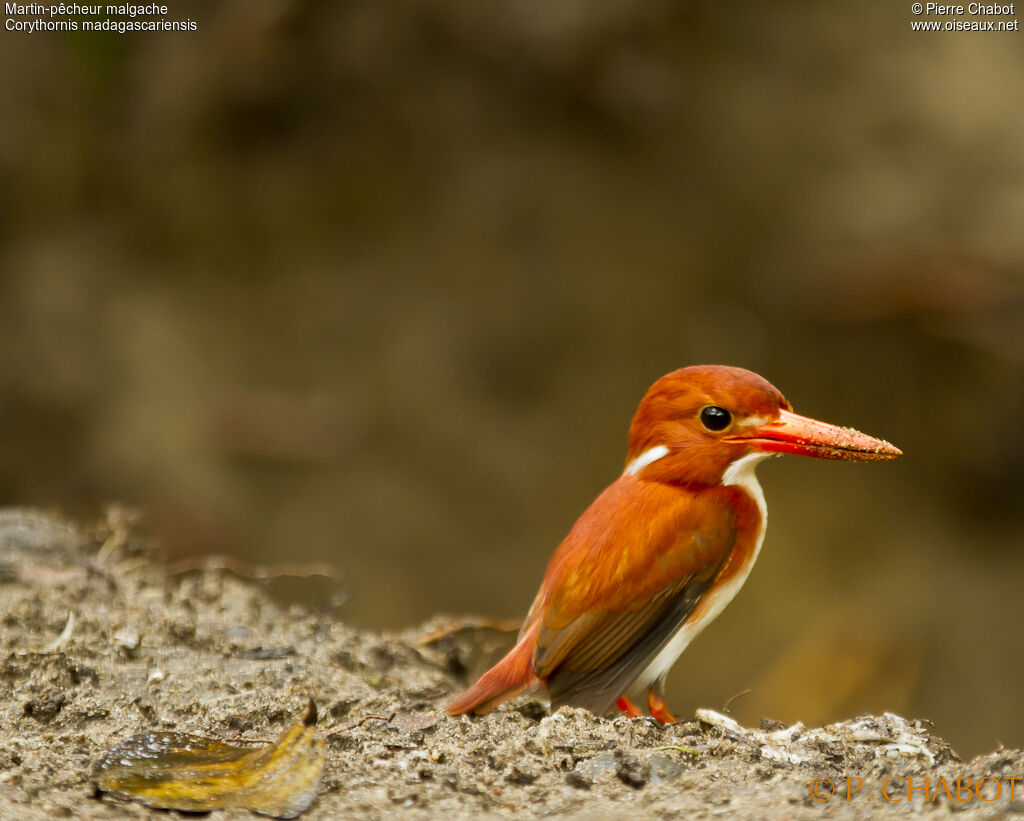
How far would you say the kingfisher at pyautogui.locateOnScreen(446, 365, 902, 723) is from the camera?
11.5 ft

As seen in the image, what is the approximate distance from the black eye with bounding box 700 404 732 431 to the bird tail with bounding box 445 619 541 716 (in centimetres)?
81

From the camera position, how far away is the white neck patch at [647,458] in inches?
145

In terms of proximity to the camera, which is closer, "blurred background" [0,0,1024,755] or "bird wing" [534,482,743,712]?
"bird wing" [534,482,743,712]

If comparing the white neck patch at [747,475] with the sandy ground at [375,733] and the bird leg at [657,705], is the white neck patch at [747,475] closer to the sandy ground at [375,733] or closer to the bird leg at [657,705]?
the bird leg at [657,705]

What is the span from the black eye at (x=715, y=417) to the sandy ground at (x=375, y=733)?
0.85m

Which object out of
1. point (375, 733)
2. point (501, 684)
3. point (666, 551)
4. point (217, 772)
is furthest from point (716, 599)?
point (217, 772)

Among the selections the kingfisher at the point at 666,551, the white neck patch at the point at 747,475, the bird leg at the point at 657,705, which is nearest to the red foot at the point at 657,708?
the bird leg at the point at 657,705

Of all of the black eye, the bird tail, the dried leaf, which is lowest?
the dried leaf

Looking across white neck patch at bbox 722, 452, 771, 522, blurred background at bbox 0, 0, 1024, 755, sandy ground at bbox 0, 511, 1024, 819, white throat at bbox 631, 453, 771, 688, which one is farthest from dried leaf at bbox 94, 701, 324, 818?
blurred background at bbox 0, 0, 1024, 755

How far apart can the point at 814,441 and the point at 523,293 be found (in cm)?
548

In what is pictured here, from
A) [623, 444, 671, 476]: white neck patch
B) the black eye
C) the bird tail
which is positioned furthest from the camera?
[623, 444, 671, 476]: white neck patch

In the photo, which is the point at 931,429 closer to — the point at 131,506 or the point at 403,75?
the point at 403,75

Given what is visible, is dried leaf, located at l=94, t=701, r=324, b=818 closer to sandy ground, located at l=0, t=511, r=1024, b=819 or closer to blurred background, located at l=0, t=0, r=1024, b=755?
sandy ground, located at l=0, t=511, r=1024, b=819

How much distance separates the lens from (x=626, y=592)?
11.5 feet
